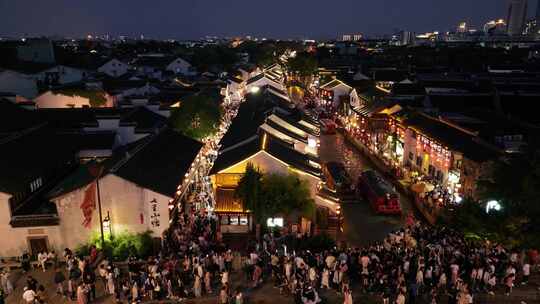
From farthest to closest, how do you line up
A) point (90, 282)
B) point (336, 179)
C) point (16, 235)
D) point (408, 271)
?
point (336, 179) < point (16, 235) < point (408, 271) < point (90, 282)

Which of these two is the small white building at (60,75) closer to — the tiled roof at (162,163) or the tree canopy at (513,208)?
the tiled roof at (162,163)

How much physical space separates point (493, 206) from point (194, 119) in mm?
25329

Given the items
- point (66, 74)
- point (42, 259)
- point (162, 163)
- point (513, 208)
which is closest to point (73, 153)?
point (162, 163)

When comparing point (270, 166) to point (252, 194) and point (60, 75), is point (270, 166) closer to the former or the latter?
point (252, 194)

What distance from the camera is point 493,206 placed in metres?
22.2

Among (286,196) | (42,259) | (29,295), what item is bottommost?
(29,295)

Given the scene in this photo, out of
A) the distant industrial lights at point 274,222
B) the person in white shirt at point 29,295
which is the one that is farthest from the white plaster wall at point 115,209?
the distant industrial lights at point 274,222

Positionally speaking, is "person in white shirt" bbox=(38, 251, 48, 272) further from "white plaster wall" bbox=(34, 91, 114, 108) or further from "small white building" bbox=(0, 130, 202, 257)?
"white plaster wall" bbox=(34, 91, 114, 108)

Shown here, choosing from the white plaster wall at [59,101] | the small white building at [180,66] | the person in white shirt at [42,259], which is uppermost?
the small white building at [180,66]

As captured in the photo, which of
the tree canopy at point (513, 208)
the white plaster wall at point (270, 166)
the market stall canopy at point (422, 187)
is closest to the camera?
the tree canopy at point (513, 208)

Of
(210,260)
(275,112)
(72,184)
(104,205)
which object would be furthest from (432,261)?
(275,112)

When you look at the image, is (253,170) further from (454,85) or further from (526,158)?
(454,85)

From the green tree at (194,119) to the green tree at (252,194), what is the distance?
14.6 meters

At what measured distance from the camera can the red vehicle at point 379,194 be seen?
30172 millimetres
